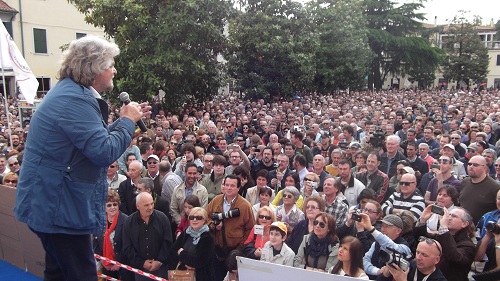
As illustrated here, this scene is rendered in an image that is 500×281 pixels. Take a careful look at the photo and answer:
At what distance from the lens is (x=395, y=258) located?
316 cm

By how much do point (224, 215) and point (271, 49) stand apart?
1454 cm

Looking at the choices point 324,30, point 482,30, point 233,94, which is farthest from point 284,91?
point 482,30

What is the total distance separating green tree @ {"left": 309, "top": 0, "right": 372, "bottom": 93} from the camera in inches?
965

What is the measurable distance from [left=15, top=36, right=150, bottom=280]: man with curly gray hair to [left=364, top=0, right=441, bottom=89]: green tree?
36280 mm

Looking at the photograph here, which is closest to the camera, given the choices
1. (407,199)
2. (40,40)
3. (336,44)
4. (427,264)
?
(427,264)

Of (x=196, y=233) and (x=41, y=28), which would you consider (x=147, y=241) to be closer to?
(x=196, y=233)

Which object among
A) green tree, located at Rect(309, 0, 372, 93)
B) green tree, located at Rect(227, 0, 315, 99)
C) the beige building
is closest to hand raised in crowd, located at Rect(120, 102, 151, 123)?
green tree, located at Rect(227, 0, 315, 99)

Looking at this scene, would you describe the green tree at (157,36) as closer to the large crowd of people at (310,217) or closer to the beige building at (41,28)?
the large crowd of people at (310,217)

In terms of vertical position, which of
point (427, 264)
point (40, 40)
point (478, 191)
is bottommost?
point (427, 264)

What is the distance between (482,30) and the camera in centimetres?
6122

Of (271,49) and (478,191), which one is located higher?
(271,49)

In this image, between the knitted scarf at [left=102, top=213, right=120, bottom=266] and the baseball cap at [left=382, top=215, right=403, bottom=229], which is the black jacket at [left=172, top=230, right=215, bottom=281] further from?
the baseball cap at [left=382, top=215, right=403, bottom=229]

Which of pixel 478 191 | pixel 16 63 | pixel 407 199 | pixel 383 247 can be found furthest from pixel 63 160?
pixel 16 63

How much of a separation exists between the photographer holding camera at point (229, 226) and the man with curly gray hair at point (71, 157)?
2.61 meters
